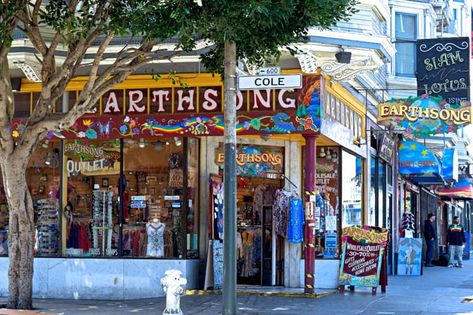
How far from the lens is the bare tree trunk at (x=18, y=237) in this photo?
13742mm

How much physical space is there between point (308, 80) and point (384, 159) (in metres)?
8.49

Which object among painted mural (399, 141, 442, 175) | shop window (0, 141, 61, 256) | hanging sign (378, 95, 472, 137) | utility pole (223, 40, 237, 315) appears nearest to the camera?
utility pole (223, 40, 237, 315)

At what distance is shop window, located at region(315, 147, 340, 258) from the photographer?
1905 centimetres

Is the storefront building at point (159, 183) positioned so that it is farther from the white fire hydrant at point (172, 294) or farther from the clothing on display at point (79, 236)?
the white fire hydrant at point (172, 294)

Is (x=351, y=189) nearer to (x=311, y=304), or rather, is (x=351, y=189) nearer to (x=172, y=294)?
(x=311, y=304)

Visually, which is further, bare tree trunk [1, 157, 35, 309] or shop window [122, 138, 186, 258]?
shop window [122, 138, 186, 258]

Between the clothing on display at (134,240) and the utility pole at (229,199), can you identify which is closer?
the utility pole at (229,199)

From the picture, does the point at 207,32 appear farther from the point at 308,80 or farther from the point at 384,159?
the point at 384,159

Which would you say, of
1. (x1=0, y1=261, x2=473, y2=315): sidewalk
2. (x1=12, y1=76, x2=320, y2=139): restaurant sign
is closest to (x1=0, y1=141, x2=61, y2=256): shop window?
(x1=12, y1=76, x2=320, y2=139): restaurant sign

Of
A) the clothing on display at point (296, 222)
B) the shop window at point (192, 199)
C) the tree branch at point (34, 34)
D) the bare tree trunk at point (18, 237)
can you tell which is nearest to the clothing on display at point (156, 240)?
the shop window at point (192, 199)

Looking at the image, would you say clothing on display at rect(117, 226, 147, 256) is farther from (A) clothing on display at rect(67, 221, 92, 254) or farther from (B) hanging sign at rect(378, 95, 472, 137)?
(B) hanging sign at rect(378, 95, 472, 137)

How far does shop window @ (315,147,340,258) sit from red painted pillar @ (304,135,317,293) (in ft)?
4.43

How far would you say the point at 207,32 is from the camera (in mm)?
13039

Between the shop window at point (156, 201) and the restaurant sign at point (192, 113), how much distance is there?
455mm
